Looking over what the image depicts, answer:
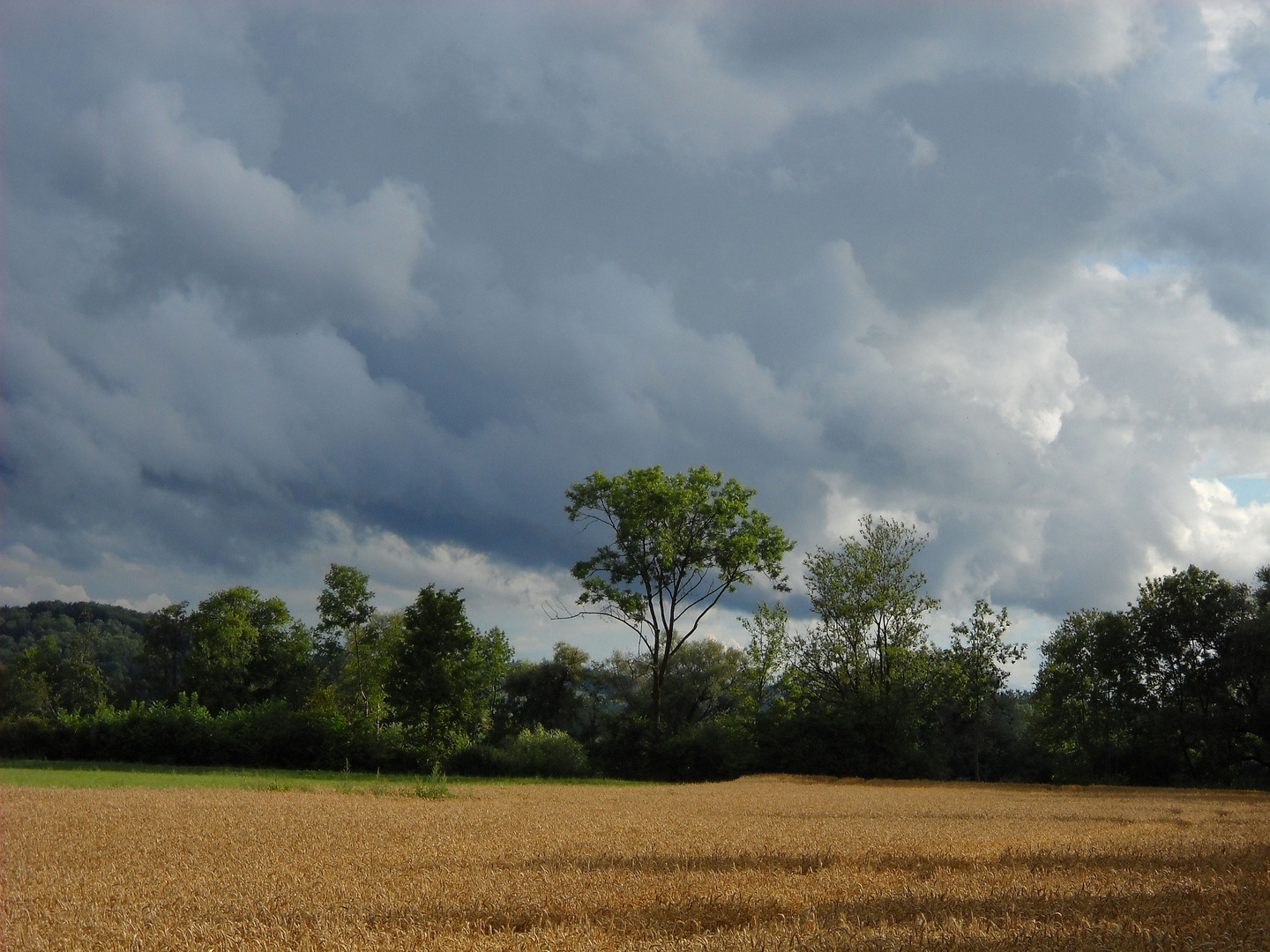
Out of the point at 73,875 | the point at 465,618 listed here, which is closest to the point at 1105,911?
the point at 73,875

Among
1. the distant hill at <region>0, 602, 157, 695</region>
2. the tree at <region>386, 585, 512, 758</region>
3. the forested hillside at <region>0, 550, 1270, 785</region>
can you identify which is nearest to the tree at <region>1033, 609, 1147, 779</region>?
the forested hillside at <region>0, 550, 1270, 785</region>

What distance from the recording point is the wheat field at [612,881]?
409 cm

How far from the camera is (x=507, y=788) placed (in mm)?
19672

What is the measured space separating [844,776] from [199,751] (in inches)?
1003

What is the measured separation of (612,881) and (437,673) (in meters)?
24.0

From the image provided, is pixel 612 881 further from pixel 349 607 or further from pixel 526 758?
pixel 349 607

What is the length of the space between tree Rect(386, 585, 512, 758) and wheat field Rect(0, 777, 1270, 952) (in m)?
16.6

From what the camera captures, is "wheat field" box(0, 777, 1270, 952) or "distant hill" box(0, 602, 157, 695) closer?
"wheat field" box(0, 777, 1270, 952)

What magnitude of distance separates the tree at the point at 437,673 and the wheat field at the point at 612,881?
654 inches

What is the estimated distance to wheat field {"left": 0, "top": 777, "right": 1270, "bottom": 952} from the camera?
409 cm

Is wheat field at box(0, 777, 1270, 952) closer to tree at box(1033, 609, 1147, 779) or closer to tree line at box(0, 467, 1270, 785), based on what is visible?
tree line at box(0, 467, 1270, 785)

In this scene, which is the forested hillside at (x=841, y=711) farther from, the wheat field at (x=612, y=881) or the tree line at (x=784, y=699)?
the wheat field at (x=612, y=881)

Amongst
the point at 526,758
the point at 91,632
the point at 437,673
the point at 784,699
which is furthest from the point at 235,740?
the point at 91,632

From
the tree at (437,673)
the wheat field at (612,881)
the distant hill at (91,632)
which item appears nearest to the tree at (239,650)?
the distant hill at (91,632)
